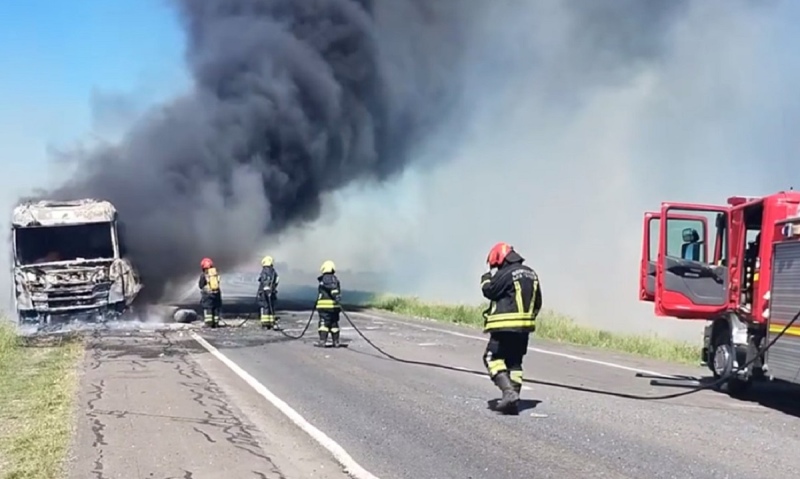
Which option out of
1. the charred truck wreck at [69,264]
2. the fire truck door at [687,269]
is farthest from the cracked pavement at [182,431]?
the charred truck wreck at [69,264]

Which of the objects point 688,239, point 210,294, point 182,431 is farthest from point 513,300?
point 210,294

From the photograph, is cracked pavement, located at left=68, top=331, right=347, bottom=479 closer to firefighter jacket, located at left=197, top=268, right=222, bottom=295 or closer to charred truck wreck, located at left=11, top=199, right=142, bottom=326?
firefighter jacket, located at left=197, top=268, right=222, bottom=295

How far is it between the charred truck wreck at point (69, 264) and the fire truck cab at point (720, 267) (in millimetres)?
13274

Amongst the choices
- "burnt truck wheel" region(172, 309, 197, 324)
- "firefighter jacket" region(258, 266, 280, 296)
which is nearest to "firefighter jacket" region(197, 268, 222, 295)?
"firefighter jacket" region(258, 266, 280, 296)

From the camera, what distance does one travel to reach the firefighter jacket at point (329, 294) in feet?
48.0

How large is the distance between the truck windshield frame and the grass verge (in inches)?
237

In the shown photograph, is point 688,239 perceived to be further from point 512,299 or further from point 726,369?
point 512,299

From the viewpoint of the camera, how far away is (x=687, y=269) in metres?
10.6

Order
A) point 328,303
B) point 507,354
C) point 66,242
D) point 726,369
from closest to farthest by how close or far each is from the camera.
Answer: point 507,354
point 726,369
point 328,303
point 66,242

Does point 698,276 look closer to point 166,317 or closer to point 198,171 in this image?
point 166,317

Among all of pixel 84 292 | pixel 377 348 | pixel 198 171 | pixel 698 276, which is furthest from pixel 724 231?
pixel 198 171

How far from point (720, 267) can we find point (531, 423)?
3990 mm

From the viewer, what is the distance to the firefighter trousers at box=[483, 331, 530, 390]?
819 centimetres

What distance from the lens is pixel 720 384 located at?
32.0 ft
